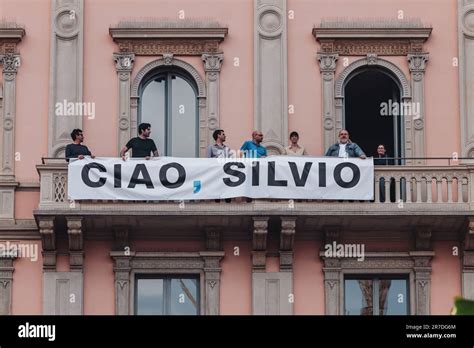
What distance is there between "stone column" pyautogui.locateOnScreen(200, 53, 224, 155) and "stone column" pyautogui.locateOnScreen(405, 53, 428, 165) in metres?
3.85

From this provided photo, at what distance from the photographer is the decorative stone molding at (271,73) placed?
36281 mm

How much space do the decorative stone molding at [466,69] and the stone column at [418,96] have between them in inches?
30.3

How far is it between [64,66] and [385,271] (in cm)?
767

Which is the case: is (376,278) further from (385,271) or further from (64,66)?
(64,66)

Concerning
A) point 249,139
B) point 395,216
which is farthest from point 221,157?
point 395,216

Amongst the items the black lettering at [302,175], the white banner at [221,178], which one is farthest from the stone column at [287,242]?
the black lettering at [302,175]

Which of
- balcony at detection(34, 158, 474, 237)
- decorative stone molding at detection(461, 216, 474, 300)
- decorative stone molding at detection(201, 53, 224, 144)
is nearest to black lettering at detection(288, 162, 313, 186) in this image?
balcony at detection(34, 158, 474, 237)

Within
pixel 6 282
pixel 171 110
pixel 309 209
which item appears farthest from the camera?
pixel 171 110

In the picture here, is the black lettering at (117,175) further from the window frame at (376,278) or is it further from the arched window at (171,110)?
the window frame at (376,278)

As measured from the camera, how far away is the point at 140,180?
34.8 m

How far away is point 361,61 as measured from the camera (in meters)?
36.7

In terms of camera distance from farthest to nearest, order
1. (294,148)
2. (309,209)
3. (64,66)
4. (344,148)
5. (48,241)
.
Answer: (64,66)
(294,148)
(344,148)
(48,241)
(309,209)

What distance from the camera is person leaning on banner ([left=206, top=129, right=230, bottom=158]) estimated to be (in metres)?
35.2

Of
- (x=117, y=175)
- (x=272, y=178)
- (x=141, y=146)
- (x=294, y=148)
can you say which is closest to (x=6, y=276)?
(x=117, y=175)
